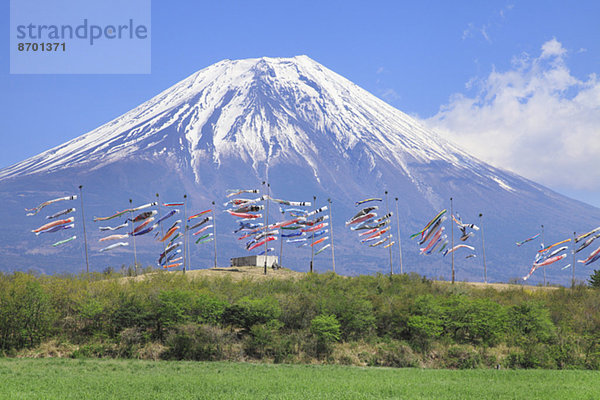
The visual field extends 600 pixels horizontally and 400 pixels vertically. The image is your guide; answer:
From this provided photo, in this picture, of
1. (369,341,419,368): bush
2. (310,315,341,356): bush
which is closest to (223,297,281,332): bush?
(310,315,341,356): bush

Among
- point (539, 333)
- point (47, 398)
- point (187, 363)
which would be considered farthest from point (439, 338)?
point (47, 398)

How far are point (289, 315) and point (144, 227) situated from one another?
87.4ft

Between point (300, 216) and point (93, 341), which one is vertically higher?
point (300, 216)

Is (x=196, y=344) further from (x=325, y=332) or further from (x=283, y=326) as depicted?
(x=325, y=332)

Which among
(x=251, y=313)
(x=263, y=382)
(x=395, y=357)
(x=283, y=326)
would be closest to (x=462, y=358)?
(x=395, y=357)

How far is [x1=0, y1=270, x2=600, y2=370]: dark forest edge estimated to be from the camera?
4322 centimetres

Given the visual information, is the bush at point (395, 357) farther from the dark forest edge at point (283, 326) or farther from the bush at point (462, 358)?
the bush at point (462, 358)

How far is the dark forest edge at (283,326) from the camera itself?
43.2m

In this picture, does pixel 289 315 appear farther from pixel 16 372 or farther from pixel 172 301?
pixel 16 372

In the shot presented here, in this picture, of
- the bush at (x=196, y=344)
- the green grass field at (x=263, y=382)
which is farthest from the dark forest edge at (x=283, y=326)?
the green grass field at (x=263, y=382)

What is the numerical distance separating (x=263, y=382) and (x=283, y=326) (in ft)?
55.3

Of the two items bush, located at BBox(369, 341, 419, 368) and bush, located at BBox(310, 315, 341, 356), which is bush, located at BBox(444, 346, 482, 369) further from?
bush, located at BBox(310, 315, 341, 356)

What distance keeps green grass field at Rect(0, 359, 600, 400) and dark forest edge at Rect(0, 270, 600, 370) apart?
4.69 metres

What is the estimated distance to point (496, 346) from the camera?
4759 cm
